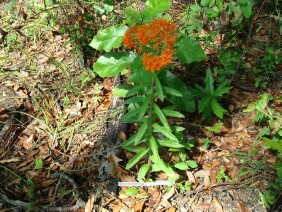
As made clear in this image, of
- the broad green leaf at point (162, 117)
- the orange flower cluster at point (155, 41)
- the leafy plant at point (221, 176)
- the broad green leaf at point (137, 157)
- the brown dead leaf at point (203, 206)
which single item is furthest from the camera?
the leafy plant at point (221, 176)

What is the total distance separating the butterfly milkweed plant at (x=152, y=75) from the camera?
190cm

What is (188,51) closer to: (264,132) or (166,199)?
(264,132)

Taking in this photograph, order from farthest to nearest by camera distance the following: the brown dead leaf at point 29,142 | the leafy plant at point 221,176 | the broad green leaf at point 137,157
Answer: the brown dead leaf at point 29,142
the leafy plant at point 221,176
the broad green leaf at point 137,157

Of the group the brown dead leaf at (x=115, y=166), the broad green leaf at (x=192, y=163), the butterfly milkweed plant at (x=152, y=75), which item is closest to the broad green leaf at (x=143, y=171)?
the butterfly milkweed plant at (x=152, y=75)

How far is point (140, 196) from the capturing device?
261 cm

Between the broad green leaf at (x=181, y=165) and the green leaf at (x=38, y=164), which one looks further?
the green leaf at (x=38, y=164)

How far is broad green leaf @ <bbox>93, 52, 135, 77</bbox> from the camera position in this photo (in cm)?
272

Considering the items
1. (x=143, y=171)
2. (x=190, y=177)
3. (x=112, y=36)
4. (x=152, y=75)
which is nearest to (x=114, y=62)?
(x=112, y=36)

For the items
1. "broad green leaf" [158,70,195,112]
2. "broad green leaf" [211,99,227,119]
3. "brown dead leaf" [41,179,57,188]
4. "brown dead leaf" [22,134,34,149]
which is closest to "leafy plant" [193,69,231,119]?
"broad green leaf" [211,99,227,119]

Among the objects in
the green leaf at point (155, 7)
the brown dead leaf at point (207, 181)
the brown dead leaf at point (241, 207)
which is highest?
the green leaf at point (155, 7)

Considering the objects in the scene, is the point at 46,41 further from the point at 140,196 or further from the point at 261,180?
the point at 261,180

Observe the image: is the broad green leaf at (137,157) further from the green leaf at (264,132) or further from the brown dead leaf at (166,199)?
the green leaf at (264,132)

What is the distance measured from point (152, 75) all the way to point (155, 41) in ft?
0.86

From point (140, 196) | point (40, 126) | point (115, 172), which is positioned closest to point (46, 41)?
point (40, 126)
